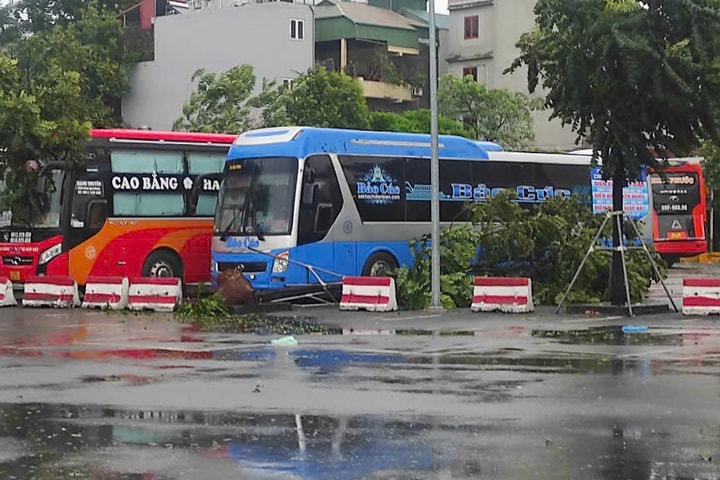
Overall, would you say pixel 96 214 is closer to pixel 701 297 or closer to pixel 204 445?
pixel 701 297

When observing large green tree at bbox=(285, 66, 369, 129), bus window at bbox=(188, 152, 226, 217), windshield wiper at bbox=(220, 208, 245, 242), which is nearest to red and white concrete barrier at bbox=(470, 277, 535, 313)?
windshield wiper at bbox=(220, 208, 245, 242)

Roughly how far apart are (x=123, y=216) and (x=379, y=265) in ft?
19.7

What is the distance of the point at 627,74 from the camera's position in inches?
834

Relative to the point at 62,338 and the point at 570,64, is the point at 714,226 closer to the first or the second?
the point at 570,64

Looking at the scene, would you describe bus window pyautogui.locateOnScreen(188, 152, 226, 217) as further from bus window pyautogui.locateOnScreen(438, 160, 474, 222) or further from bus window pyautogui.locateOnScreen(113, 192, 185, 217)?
bus window pyautogui.locateOnScreen(438, 160, 474, 222)

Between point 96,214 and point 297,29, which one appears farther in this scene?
point 297,29

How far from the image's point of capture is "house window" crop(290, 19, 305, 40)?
61250 millimetres

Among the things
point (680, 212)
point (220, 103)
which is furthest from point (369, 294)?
point (220, 103)

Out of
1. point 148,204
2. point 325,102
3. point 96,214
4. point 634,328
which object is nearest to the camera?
point 634,328

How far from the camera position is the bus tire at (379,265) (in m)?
27.1

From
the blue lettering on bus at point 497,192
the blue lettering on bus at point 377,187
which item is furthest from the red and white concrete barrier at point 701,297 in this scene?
the blue lettering on bus at point 377,187

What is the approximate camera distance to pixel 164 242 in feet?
96.0

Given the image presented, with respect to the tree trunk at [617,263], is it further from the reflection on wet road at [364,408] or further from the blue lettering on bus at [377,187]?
the blue lettering on bus at [377,187]

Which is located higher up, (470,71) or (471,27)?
(471,27)
